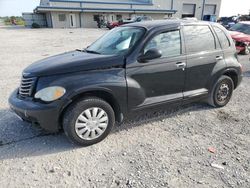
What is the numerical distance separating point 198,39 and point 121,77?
72.1 inches

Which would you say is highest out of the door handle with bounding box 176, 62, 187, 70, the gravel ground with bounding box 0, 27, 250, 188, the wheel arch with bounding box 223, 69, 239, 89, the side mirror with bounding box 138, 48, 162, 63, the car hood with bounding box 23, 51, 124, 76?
the side mirror with bounding box 138, 48, 162, 63

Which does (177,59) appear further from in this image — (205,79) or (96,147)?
(96,147)

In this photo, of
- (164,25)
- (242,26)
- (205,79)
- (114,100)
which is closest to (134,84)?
(114,100)

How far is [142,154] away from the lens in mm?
3410

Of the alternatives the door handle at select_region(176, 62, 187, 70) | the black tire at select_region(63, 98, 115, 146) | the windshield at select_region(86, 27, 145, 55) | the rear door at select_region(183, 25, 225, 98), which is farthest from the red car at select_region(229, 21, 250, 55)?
the black tire at select_region(63, 98, 115, 146)

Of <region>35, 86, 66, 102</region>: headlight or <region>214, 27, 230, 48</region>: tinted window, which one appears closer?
<region>35, 86, 66, 102</region>: headlight

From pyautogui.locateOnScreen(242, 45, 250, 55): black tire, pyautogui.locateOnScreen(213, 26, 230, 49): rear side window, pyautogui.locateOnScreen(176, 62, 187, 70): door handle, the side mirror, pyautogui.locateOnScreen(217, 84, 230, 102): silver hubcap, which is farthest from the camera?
pyautogui.locateOnScreen(242, 45, 250, 55): black tire

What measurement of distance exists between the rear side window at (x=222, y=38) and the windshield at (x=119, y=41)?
1.77 metres

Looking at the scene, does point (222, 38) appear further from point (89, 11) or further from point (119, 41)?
point (89, 11)

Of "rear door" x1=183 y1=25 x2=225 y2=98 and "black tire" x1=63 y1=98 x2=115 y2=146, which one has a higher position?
"rear door" x1=183 y1=25 x2=225 y2=98

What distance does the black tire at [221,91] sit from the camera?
4848 millimetres

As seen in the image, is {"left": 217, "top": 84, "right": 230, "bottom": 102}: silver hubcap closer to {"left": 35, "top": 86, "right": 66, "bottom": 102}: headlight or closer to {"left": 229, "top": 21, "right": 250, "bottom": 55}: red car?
{"left": 35, "top": 86, "right": 66, "bottom": 102}: headlight

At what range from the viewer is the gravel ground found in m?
2.89

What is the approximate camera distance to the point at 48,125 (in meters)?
3.36
